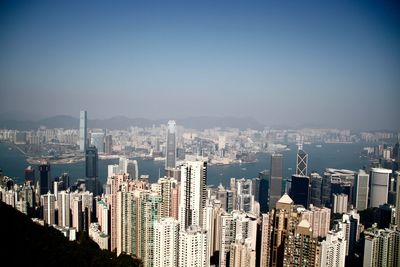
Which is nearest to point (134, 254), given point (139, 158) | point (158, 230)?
point (158, 230)

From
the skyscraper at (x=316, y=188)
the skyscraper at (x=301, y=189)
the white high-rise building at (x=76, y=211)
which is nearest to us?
the white high-rise building at (x=76, y=211)

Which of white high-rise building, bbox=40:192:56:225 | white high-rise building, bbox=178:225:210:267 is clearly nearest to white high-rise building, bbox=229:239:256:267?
white high-rise building, bbox=178:225:210:267

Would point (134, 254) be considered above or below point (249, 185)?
below

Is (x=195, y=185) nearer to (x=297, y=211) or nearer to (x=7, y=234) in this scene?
(x=297, y=211)

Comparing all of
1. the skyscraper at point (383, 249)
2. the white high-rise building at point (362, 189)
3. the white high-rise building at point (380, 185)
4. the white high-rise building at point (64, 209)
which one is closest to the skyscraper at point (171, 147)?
the white high-rise building at point (64, 209)

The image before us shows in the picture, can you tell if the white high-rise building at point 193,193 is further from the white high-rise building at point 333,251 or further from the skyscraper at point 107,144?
the skyscraper at point 107,144
